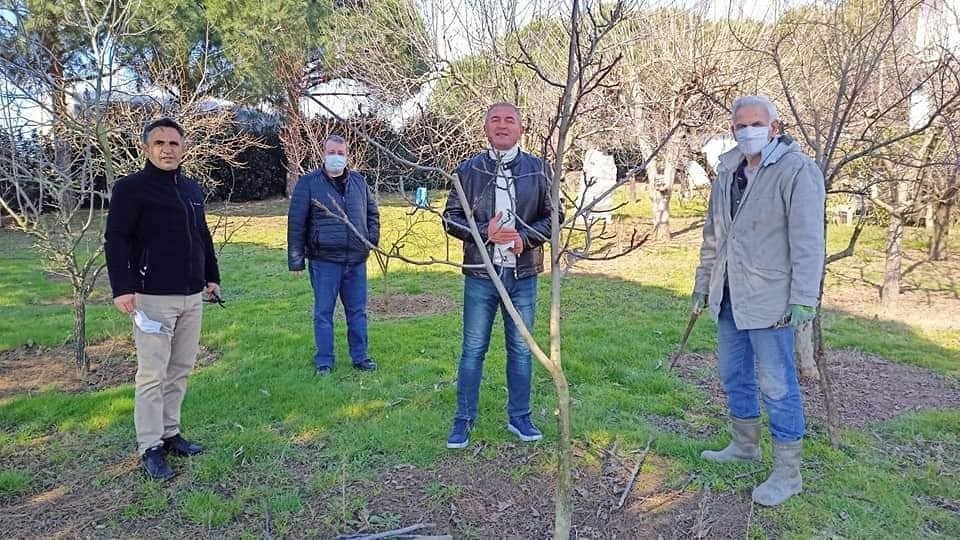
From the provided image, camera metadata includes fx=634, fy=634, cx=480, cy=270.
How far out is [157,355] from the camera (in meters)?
2.99

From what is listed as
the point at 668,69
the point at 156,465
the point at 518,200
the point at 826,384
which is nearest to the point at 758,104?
the point at 518,200

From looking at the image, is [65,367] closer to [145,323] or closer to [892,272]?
[145,323]

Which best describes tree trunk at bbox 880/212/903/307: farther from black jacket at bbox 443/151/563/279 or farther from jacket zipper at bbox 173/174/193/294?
jacket zipper at bbox 173/174/193/294

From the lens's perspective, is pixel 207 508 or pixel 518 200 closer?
pixel 207 508

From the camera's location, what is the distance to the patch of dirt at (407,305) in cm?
668

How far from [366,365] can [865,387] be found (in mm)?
3485

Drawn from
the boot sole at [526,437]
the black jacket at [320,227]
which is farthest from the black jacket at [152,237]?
the boot sole at [526,437]

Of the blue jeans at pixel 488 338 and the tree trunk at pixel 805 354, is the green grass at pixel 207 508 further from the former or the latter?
the tree trunk at pixel 805 354

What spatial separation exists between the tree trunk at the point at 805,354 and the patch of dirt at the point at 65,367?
4.28m

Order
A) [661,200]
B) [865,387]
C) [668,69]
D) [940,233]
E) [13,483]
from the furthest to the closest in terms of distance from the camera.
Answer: [661,200] → [668,69] → [940,233] → [865,387] → [13,483]

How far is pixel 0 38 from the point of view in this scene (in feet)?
15.2

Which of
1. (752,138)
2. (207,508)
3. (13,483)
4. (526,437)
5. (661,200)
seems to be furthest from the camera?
(661,200)

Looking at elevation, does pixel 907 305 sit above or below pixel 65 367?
above

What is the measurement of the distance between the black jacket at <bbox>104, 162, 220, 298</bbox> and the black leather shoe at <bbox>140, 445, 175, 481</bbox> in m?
0.76
